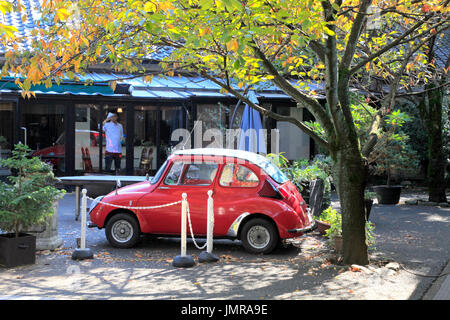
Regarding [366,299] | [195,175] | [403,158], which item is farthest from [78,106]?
[366,299]

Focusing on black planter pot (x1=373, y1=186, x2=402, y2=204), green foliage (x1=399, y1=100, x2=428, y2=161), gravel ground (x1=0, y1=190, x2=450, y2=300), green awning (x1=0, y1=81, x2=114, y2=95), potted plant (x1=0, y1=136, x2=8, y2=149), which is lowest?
gravel ground (x1=0, y1=190, x2=450, y2=300)

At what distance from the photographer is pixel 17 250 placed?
7.85 metres

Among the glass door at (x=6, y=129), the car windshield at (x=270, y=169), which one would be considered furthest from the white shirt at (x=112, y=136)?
the car windshield at (x=270, y=169)

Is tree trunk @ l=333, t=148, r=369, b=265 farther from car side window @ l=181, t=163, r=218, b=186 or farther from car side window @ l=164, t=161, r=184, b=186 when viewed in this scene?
car side window @ l=164, t=161, r=184, b=186

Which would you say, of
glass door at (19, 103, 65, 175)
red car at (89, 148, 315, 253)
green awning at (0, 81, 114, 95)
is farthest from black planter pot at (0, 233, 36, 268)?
glass door at (19, 103, 65, 175)

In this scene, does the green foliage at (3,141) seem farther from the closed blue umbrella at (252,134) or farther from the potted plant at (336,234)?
the potted plant at (336,234)

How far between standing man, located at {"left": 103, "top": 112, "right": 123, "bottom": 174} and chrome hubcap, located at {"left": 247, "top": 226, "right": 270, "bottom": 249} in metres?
9.16

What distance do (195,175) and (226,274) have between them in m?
2.40

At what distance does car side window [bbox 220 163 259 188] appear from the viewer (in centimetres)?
912

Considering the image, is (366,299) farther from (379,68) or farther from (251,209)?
(379,68)

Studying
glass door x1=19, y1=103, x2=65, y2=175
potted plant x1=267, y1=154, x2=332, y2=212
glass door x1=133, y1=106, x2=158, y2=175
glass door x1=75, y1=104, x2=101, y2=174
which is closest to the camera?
potted plant x1=267, y1=154, x2=332, y2=212

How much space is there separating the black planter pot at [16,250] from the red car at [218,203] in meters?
1.57

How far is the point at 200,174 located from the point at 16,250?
3317 mm

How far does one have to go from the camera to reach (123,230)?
9352mm
